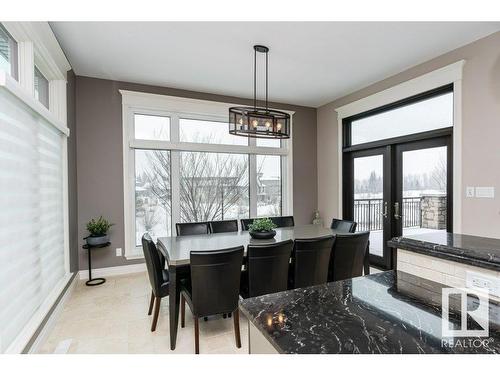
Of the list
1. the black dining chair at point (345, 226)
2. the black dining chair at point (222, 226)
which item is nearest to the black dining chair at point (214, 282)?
the black dining chair at point (222, 226)

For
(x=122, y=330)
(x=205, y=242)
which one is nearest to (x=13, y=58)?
(x=205, y=242)

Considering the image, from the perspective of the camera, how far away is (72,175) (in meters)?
3.74

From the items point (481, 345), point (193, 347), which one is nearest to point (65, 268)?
point (193, 347)

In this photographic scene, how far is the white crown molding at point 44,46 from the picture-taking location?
2202 millimetres

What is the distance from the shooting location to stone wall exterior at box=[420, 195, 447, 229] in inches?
142

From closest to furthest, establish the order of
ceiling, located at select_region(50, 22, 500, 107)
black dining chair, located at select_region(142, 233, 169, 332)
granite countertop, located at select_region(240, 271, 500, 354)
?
granite countertop, located at select_region(240, 271, 500, 354) < black dining chair, located at select_region(142, 233, 169, 332) < ceiling, located at select_region(50, 22, 500, 107)

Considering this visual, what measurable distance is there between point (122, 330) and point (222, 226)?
1680mm

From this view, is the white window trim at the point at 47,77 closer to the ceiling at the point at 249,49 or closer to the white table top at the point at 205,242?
the ceiling at the point at 249,49

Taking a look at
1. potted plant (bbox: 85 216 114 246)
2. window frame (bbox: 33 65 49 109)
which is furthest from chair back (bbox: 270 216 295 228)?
window frame (bbox: 33 65 49 109)

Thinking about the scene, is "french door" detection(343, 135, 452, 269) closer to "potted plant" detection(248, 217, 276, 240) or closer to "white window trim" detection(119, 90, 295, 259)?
"white window trim" detection(119, 90, 295, 259)

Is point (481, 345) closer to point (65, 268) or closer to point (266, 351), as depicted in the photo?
point (266, 351)

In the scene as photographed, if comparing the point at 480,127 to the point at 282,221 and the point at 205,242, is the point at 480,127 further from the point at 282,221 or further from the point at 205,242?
the point at 205,242

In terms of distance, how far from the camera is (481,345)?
764 mm

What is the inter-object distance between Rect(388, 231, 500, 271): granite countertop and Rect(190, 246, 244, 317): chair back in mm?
1245
